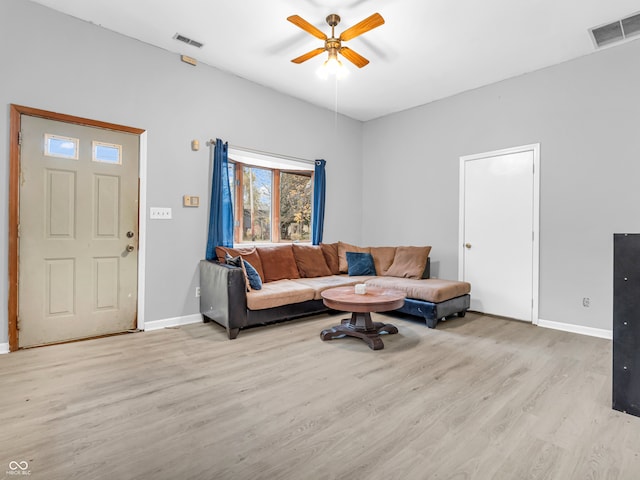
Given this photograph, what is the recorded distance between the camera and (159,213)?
369 cm

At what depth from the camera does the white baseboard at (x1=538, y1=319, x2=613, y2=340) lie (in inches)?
136

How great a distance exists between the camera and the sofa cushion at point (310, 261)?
15.6ft

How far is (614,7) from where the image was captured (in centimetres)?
288

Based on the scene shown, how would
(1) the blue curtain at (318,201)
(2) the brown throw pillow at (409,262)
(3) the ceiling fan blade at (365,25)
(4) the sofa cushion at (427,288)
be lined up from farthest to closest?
(1) the blue curtain at (318,201), (2) the brown throw pillow at (409,262), (4) the sofa cushion at (427,288), (3) the ceiling fan blade at (365,25)

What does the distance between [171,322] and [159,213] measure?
1.25 metres

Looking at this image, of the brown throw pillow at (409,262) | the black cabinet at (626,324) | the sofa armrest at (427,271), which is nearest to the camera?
the black cabinet at (626,324)

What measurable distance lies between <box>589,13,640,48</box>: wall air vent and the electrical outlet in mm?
4742

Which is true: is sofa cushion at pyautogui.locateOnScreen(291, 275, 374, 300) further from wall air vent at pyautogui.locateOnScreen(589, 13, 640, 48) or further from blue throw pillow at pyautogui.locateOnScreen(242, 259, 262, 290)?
wall air vent at pyautogui.locateOnScreen(589, 13, 640, 48)

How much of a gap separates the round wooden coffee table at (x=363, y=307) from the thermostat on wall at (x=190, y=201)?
1934mm

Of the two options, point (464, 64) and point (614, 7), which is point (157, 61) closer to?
point (464, 64)

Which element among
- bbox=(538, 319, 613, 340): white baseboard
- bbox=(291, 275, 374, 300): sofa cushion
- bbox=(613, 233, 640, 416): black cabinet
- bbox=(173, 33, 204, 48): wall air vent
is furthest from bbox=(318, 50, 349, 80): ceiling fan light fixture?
bbox=(538, 319, 613, 340): white baseboard

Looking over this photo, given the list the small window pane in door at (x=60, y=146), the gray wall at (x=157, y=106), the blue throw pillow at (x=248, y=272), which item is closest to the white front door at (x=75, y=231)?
the small window pane in door at (x=60, y=146)

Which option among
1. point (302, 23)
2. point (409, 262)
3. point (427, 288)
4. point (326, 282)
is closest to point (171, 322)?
point (326, 282)

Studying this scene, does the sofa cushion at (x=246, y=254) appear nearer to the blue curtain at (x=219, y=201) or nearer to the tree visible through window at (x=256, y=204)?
the blue curtain at (x=219, y=201)
